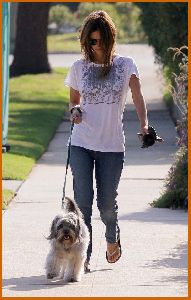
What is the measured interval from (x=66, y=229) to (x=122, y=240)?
2.42 metres

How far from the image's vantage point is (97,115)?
8.55 m

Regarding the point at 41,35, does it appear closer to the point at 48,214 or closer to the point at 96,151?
the point at 48,214

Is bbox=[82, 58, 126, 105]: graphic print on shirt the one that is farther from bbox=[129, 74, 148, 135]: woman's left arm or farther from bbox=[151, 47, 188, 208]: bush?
bbox=[151, 47, 188, 208]: bush

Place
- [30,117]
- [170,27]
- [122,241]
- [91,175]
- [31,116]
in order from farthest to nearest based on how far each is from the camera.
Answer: [31,116] < [30,117] < [170,27] < [122,241] < [91,175]

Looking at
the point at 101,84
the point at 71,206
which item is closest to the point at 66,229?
the point at 71,206

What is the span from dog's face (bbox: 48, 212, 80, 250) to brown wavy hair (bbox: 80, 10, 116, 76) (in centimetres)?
115

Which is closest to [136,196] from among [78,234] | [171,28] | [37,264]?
[37,264]

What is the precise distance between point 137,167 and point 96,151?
7.69 m

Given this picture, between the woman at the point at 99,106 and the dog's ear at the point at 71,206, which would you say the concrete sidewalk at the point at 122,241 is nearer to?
the dog's ear at the point at 71,206

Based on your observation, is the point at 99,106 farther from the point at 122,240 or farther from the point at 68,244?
the point at 122,240

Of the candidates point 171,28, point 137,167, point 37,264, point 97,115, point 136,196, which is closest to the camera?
point 97,115

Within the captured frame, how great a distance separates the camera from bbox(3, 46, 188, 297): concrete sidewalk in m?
8.27

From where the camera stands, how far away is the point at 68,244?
824 cm

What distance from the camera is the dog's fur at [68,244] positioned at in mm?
8180
